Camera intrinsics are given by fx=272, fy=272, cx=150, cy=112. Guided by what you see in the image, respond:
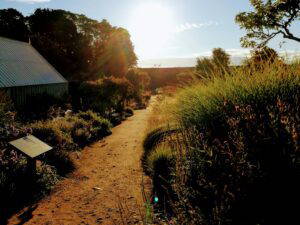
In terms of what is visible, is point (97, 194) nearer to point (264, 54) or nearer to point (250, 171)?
point (250, 171)

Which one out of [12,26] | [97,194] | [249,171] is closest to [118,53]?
[12,26]

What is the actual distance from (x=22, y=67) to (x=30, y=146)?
1335 cm

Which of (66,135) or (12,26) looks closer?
(66,135)

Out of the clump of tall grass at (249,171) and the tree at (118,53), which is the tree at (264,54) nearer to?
the clump of tall grass at (249,171)

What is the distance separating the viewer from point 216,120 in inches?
194

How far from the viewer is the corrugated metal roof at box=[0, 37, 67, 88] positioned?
15.3 meters

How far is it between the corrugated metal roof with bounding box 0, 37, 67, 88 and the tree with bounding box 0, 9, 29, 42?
13940 millimetres

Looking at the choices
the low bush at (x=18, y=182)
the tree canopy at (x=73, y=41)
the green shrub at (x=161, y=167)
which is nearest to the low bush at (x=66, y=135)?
the low bush at (x=18, y=182)

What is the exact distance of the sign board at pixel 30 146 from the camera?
538 cm

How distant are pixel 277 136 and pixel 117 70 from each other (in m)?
36.6

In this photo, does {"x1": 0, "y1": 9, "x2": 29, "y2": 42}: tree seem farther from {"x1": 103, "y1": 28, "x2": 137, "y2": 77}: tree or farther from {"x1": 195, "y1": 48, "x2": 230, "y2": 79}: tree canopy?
{"x1": 195, "y1": 48, "x2": 230, "y2": 79}: tree canopy

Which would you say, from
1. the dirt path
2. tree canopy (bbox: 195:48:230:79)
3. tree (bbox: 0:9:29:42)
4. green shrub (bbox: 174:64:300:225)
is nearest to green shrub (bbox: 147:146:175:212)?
the dirt path

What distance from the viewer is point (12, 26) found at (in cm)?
3275

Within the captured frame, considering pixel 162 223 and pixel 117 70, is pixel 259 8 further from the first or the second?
pixel 117 70
